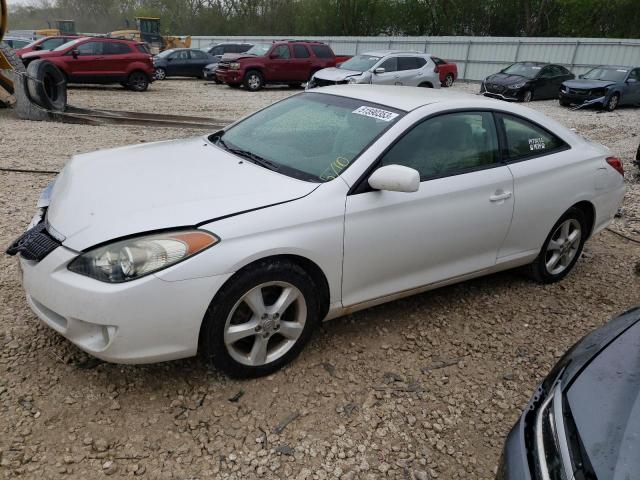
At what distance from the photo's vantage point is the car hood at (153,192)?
7.97 feet

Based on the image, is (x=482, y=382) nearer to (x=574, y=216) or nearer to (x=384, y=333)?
(x=384, y=333)

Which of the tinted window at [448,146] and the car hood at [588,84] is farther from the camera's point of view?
the car hood at [588,84]

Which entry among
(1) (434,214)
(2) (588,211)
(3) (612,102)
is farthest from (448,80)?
(1) (434,214)

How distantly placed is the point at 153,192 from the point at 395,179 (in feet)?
4.18

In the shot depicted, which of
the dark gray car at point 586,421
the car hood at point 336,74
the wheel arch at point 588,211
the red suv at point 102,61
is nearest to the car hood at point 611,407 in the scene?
the dark gray car at point 586,421

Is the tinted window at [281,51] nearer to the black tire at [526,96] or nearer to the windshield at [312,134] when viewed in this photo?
the black tire at [526,96]

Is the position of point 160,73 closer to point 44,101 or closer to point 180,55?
point 180,55

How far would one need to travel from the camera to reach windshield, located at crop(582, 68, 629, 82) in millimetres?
16453

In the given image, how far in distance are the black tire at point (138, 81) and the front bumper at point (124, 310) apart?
609 inches

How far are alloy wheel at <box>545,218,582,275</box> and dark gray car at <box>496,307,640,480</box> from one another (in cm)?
215

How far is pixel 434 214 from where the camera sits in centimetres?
314

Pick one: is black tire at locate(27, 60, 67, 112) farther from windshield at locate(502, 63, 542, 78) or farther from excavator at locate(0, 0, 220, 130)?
windshield at locate(502, 63, 542, 78)

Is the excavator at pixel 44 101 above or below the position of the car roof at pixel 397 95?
below

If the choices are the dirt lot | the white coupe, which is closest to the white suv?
the white coupe
